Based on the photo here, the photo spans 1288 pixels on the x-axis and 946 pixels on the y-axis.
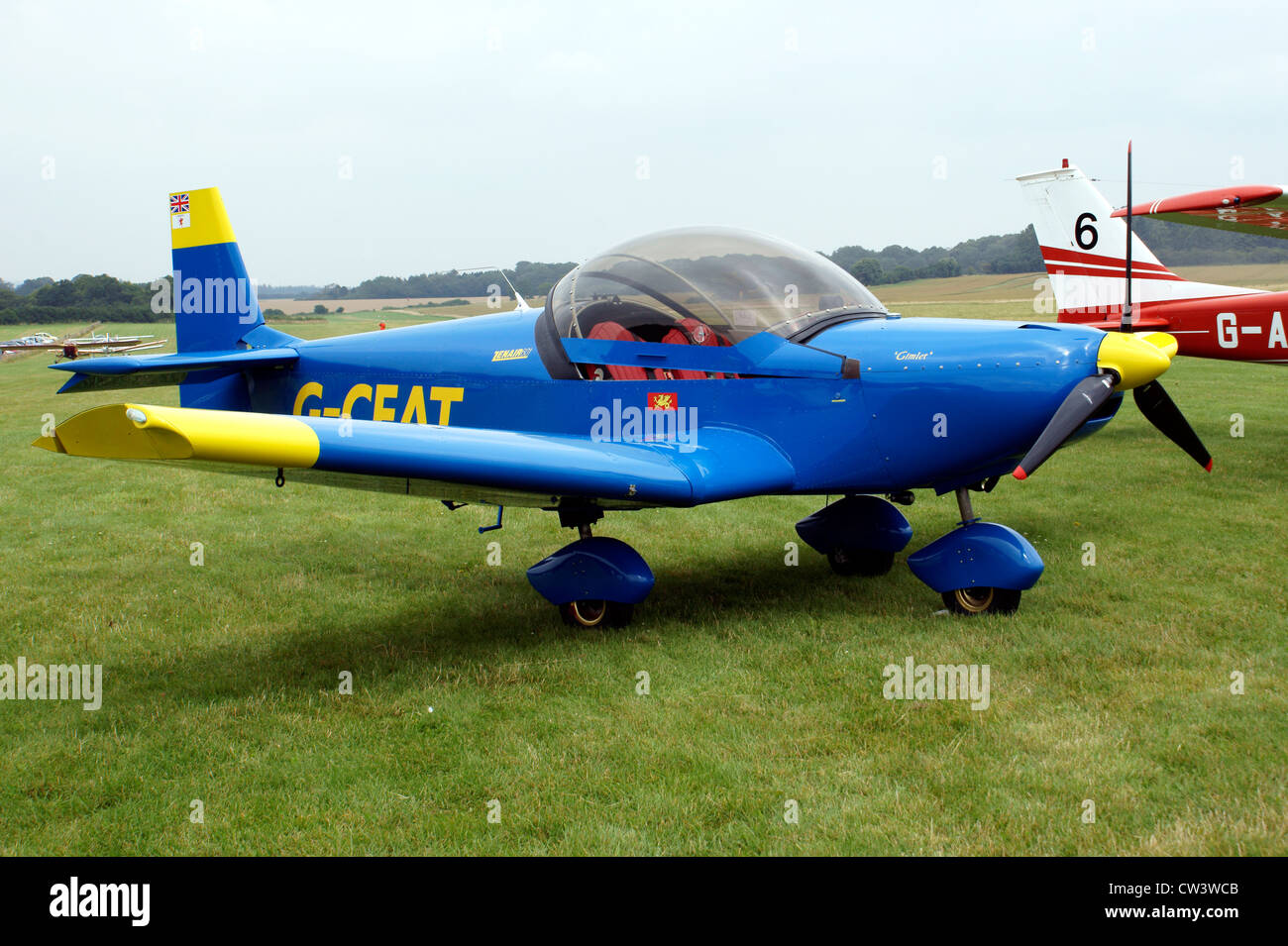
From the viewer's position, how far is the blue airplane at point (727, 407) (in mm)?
4828

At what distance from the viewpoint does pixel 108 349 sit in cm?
3309

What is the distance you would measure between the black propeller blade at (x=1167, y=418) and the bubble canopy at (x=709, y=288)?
1.72 metres

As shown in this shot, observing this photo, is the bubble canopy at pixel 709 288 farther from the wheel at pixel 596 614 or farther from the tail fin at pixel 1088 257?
the tail fin at pixel 1088 257

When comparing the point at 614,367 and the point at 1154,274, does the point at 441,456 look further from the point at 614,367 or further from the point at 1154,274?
the point at 1154,274

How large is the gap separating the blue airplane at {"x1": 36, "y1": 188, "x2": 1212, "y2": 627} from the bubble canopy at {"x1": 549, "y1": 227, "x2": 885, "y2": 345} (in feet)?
0.04

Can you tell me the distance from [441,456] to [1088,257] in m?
11.8

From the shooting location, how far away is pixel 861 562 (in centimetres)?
651

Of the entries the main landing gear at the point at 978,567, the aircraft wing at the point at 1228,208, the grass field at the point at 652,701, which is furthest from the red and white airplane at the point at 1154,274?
the main landing gear at the point at 978,567

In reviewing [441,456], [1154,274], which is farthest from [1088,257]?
[441,456]

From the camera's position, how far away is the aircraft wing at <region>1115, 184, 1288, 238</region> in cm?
1018

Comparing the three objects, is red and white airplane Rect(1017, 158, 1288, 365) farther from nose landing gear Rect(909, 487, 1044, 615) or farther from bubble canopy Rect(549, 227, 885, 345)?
nose landing gear Rect(909, 487, 1044, 615)
